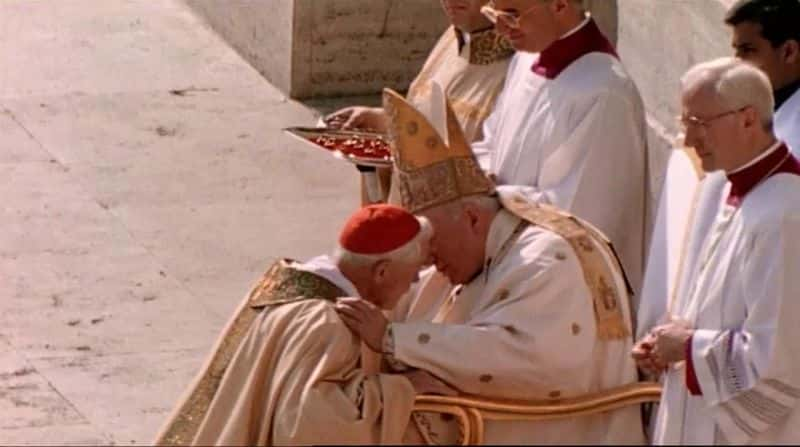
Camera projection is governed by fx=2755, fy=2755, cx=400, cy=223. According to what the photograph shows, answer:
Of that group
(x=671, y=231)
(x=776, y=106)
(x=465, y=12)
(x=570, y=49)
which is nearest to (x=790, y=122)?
(x=776, y=106)

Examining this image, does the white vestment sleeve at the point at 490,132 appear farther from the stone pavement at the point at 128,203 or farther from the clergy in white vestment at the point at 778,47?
the stone pavement at the point at 128,203

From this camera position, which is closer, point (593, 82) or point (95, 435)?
point (593, 82)

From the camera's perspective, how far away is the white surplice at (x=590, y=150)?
8133mm

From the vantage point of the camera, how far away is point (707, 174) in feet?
24.2

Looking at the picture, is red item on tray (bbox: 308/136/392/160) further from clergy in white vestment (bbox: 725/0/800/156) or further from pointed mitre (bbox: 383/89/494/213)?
clergy in white vestment (bbox: 725/0/800/156)

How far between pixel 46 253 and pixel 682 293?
12.2 feet

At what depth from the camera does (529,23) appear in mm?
8070

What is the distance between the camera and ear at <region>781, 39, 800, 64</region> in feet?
24.9

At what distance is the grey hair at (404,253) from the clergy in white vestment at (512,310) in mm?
86

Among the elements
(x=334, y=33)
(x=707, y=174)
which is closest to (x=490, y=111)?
(x=707, y=174)

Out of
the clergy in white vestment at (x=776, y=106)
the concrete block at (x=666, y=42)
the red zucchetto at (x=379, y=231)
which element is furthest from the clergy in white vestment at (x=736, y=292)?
the concrete block at (x=666, y=42)

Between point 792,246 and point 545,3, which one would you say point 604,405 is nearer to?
point 792,246

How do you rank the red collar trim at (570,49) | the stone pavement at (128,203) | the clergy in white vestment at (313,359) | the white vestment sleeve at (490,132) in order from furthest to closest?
the stone pavement at (128,203) < the white vestment sleeve at (490,132) < the red collar trim at (570,49) < the clergy in white vestment at (313,359)

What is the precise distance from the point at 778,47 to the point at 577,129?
0.81 m
